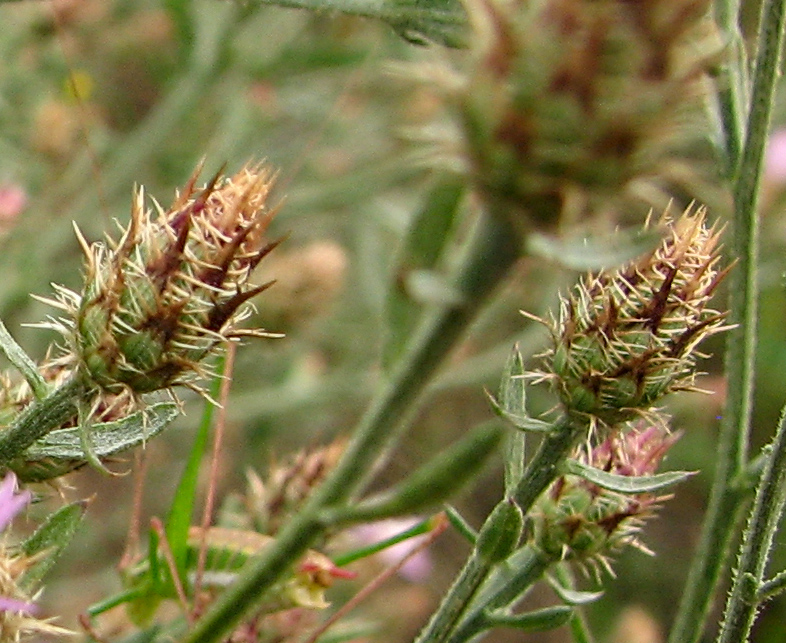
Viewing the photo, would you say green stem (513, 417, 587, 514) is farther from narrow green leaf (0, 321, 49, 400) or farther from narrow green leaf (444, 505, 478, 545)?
narrow green leaf (0, 321, 49, 400)

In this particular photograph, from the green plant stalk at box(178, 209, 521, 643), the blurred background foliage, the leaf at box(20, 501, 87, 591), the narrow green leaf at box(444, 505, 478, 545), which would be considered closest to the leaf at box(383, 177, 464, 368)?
the green plant stalk at box(178, 209, 521, 643)

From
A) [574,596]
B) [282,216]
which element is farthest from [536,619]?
[282,216]

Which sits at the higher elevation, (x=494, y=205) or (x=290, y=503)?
(x=494, y=205)

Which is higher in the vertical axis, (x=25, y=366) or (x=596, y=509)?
(x=25, y=366)

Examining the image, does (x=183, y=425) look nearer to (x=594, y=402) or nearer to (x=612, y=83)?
(x=594, y=402)

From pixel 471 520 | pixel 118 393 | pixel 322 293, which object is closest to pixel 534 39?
pixel 118 393

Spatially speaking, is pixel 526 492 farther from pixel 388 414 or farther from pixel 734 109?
pixel 734 109
